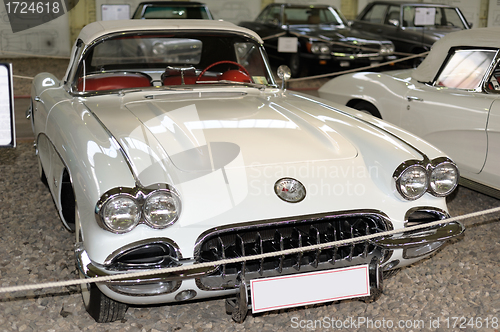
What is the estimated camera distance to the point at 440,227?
7.97 ft

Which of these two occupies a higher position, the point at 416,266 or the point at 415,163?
the point at 415,163

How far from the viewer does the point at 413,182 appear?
2.43m

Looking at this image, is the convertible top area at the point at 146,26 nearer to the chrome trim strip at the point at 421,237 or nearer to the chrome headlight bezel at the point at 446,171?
the chrome headlight bezel at the point at 446,171

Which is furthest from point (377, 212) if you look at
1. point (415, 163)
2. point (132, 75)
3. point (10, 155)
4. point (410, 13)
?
point (410, 13)

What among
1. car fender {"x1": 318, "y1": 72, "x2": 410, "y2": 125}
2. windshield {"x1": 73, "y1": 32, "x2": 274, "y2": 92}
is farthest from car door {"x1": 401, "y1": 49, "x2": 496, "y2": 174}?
windshield {"x1": 73, "y1": 32, "x2": 274, "y2": 92}

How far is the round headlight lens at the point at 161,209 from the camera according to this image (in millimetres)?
2051

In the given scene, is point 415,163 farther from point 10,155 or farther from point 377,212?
point 10,155

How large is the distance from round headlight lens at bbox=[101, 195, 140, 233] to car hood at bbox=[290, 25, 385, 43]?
7426 millimetres

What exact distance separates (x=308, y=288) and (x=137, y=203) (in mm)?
773

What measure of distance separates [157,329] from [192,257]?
0.58 meters

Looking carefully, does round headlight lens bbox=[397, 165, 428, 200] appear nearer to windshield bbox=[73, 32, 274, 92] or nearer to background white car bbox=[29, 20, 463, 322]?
background white car bbox=[29, 20, 463, 322]

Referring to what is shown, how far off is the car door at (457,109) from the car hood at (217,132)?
1.34 m

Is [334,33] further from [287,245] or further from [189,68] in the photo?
[287,245]

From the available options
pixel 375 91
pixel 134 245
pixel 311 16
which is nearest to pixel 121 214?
pixel 134 245
